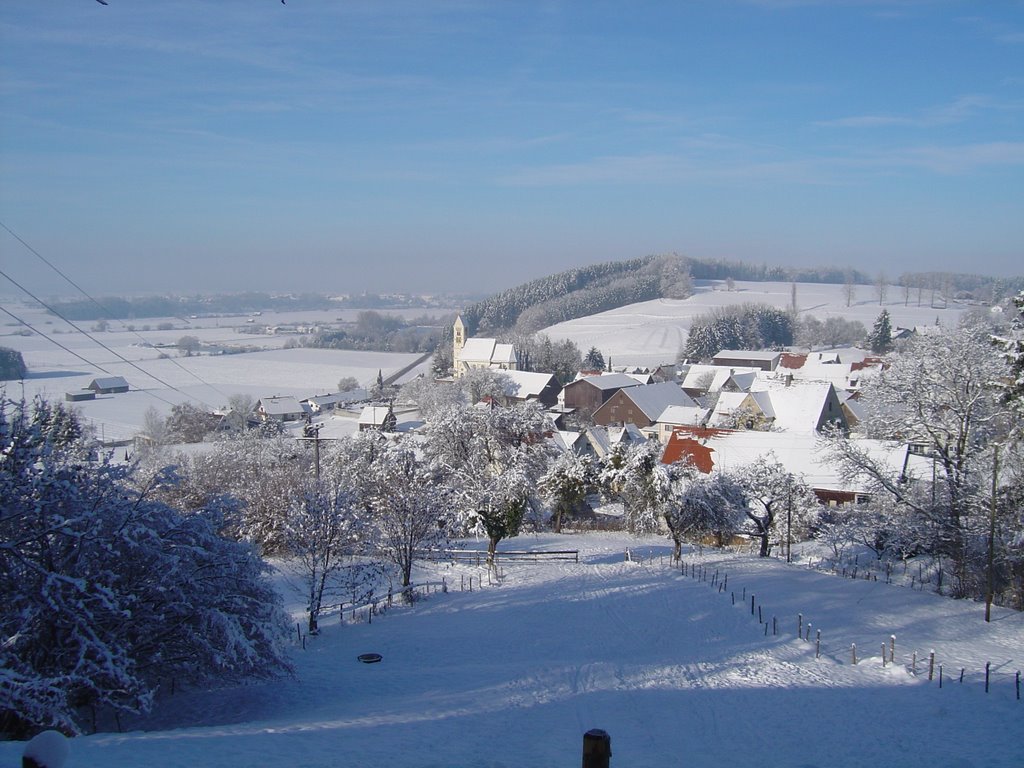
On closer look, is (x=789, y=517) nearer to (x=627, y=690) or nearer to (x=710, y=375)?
(x=627, y=690)

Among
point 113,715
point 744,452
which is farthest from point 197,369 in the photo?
point 113,715

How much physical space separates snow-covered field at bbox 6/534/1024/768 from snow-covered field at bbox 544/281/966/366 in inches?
3494

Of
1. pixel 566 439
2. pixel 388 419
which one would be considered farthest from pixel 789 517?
pixel 388 419

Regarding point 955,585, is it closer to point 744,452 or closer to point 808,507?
point 808,507

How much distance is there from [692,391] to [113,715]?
238ft

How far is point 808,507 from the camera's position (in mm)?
29688

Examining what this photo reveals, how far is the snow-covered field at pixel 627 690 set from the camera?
9148mm

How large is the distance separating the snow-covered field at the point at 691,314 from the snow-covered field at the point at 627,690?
8875cm

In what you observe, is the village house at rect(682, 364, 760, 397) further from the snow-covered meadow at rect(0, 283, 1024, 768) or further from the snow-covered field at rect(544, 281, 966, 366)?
the snow-covered meadow at rect(0, 283, 1024, 768)

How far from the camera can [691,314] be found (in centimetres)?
14162

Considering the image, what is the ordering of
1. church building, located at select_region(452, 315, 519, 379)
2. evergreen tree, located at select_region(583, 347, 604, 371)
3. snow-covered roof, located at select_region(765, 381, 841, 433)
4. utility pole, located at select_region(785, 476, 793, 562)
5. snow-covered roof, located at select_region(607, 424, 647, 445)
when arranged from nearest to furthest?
utility pole, located at select_region(785, 476, 793, 562), snow-covered roof, located at select_region(765, 381, 841, 433), snow-covered roof, located at select_region(607, 424, 647, 445), church building, located at select_region(452, 315, 519, 379), evergreen tree, located at select_region(583, 347, 604, 371)

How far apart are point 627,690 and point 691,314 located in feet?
442

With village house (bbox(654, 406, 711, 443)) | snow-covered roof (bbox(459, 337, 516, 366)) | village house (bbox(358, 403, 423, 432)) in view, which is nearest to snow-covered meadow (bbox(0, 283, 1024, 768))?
village house (bbox(654, 406, 711, 443))

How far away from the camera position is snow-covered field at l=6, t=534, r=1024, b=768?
9.15m
